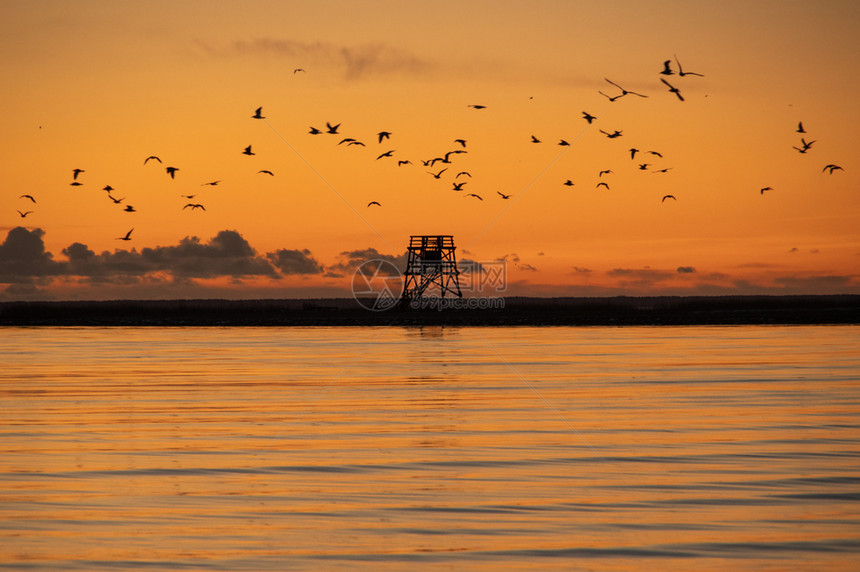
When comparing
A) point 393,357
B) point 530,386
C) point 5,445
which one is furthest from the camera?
point 393,357

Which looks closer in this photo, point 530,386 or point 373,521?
point 373,521

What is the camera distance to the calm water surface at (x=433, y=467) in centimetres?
1457

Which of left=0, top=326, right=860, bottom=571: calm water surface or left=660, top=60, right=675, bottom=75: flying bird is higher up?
left=660, top=60, right=675, bottom=75: flying bird

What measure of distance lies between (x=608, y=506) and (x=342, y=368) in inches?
1073

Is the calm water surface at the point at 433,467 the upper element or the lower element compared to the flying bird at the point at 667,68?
lower

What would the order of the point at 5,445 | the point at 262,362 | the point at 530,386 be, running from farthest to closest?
the point at 262,362
the point at 530,386
the point at 5,445

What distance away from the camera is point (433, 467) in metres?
20.6

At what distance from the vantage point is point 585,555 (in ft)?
46.5

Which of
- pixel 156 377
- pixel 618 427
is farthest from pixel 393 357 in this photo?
pixel 618 427

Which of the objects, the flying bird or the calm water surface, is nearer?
the calm water surface

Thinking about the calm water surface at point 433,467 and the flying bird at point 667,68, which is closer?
the calm water surface at point 433,467

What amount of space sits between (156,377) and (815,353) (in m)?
32.0

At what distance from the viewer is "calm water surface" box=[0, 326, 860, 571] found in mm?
14570

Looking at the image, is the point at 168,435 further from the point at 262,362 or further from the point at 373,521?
the point at 262,362
